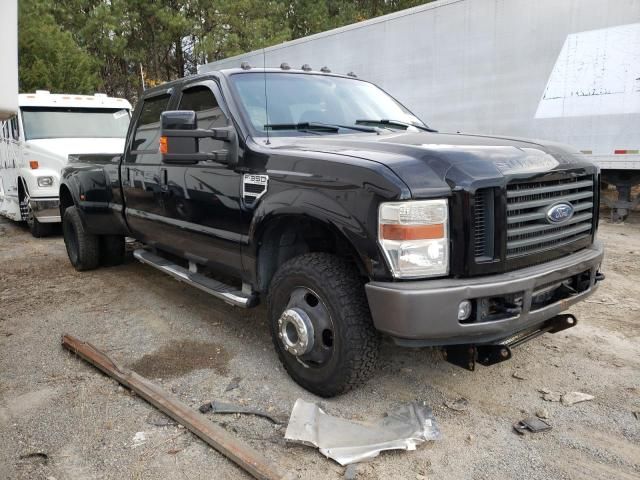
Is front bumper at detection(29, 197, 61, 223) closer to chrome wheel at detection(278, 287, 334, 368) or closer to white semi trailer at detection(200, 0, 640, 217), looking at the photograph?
chrome wheel at detection(278, 287, 334, 368)

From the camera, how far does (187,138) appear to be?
3.25 metres

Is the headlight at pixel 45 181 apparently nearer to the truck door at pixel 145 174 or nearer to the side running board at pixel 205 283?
the truck door at pixel 145 174

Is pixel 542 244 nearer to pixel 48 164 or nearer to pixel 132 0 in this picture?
pixel 48 164

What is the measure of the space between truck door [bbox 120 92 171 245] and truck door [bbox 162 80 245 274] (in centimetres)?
19

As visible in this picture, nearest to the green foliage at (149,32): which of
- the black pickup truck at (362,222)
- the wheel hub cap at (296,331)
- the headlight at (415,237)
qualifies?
the black pickup truck at (362,222)

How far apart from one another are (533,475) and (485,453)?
0.78 feet

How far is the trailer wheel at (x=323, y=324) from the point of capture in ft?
8.93

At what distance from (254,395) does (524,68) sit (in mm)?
7363

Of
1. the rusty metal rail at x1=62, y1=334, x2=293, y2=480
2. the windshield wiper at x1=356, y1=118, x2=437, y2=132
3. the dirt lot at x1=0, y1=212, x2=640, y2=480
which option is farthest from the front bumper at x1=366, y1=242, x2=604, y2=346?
the windshield wiper at x1=356, y1=118, x2=437, y2=132

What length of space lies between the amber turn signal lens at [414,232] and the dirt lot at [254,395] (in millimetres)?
1038

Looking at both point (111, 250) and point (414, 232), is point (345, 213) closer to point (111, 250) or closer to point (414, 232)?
point (414, 232)

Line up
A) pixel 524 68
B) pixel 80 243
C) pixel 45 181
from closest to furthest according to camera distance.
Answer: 1. pixel 80 243
2. pixel 45 181
3. pixel 524 68

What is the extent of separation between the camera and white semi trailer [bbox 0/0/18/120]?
2.22 meters

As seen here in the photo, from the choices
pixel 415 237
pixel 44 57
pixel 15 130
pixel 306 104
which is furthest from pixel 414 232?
pixel 44 57
